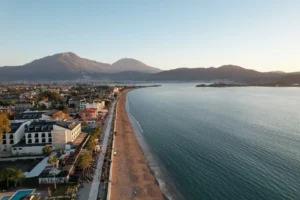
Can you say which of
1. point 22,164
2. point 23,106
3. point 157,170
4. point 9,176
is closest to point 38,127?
point 22,164

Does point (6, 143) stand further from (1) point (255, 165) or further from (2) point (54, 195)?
(1) point (255, 165)

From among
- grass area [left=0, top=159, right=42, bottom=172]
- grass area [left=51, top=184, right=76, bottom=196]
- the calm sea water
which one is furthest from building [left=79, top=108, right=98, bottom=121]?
grass area [left=51, top=184, right=76, bottom=196]

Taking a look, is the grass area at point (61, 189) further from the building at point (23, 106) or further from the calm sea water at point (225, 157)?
the building at point (23, 106)

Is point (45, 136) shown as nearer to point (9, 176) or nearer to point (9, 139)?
point (9, 139)

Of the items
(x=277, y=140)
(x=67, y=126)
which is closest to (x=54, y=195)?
(x=67, y=126)

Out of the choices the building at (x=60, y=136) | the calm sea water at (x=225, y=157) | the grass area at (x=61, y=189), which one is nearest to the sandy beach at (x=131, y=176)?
the calm sea water at (x=225, y=157)

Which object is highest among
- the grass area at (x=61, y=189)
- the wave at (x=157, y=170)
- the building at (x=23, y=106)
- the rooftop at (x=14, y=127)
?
the rooftop at (x=14, y=127)

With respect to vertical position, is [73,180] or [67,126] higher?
[67,126]

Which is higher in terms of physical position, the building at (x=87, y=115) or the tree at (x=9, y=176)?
the building at (x=87, y=115)
